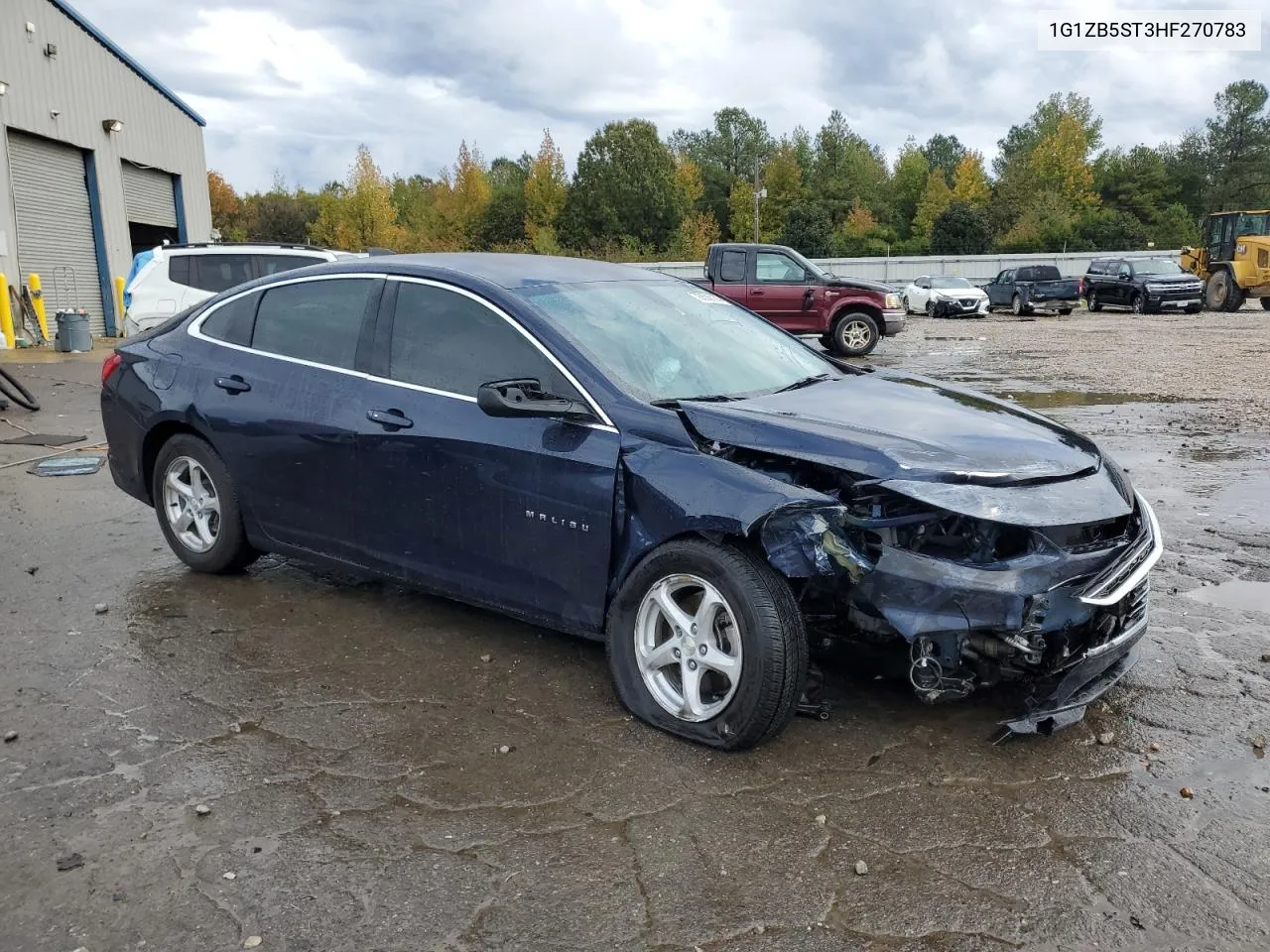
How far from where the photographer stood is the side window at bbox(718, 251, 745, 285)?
17.4 m

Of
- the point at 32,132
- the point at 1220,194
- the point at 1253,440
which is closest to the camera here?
the point at 1253,440

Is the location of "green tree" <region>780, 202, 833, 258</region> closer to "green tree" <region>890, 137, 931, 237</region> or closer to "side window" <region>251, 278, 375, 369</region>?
"green tree" <region>890, 137, 931, 237</region>

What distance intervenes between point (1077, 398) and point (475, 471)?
33.7ft

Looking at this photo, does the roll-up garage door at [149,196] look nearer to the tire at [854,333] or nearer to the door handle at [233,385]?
the tire at [854,333]

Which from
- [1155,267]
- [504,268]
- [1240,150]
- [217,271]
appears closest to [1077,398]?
[504,268]

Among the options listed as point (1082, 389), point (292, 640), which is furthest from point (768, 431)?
point (1082, 389)

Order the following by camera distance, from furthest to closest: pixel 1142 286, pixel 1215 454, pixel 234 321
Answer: pixel 1142 286, pixel 1215 454, pixel 234 321

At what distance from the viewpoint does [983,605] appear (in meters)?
3.12

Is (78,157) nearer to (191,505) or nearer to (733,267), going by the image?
(733,267)

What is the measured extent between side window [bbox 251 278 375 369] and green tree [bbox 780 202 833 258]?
54539 mm

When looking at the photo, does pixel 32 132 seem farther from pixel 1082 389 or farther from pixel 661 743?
pixel 661 743

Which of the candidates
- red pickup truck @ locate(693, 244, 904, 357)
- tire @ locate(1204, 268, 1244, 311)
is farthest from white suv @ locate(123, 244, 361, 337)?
tire @ locate(1204, 268, 1244, 311)

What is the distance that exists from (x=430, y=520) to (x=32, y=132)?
20065 mm

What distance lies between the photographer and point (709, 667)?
11.2ft
